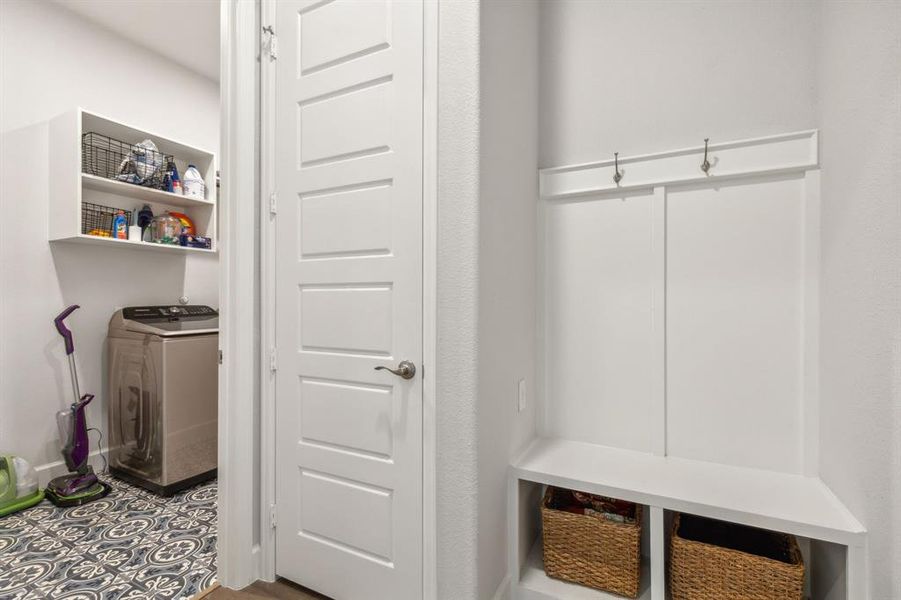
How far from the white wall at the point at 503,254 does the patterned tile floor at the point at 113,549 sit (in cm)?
129

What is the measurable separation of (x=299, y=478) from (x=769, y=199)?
2083 millimetres

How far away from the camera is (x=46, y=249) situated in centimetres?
266

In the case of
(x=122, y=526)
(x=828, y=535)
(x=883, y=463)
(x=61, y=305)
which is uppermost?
(x=61, y=305)

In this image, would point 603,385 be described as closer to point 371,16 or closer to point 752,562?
point 752,562

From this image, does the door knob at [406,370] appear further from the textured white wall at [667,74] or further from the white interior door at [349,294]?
the textured white wall at [667,74]

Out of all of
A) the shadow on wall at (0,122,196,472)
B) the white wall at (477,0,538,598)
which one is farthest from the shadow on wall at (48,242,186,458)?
the white wall at (477,0,538,598)

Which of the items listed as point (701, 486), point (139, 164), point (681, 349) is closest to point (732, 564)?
point (701, 486)

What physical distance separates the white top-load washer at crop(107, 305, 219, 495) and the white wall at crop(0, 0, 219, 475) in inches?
9.0

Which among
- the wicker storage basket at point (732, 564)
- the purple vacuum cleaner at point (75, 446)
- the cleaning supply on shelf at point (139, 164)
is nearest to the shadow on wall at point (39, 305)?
the purple vacuum cleaner at point (75, 446)

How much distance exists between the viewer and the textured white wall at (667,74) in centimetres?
153

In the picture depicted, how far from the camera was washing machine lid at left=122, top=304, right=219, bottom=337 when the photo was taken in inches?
103

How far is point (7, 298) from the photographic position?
2.49 meters

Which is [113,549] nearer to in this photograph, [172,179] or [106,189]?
[106,189]

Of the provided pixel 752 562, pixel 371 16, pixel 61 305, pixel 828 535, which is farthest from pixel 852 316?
pixel 61 305
